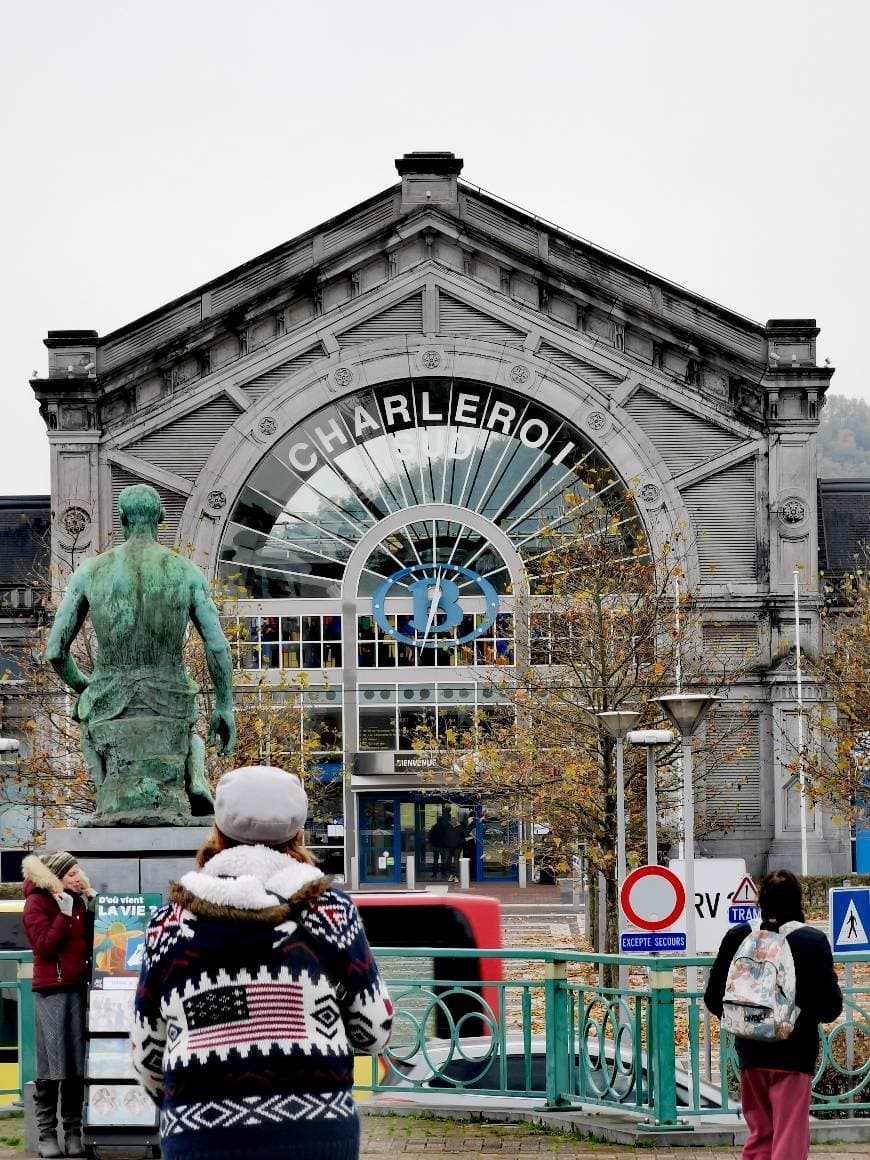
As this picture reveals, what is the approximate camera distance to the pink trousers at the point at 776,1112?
8500mm

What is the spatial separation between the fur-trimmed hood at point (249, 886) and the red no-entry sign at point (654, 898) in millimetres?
10807

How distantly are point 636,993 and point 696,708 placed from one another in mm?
8280

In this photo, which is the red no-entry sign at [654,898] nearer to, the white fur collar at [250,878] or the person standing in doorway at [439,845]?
the white fur collar at [250,878]

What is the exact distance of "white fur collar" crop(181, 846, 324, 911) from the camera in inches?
208

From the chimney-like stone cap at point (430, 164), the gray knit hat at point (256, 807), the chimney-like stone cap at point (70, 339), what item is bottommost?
the gray knit hat at point (256, 807)

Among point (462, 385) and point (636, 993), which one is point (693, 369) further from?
point (636, 993)

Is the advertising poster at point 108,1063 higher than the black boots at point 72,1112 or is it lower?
higher

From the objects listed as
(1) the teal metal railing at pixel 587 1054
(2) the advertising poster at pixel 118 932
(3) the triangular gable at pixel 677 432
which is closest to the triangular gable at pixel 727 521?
(3) the triangular gable at pixel 677 432

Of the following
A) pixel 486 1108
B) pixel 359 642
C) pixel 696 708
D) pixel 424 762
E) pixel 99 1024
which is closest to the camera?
pixel 99 1024

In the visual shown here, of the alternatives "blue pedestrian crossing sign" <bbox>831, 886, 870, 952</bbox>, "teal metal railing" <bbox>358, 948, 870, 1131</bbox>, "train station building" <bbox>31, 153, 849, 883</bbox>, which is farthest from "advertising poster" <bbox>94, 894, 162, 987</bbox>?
"train station building" <bbox>31, 153, 849, 883</bbox>

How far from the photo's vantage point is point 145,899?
10734mm

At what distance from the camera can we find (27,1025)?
40.4 ft

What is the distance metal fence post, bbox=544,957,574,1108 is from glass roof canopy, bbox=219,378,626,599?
36.0m

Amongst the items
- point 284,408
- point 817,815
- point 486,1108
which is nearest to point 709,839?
point 817,815
